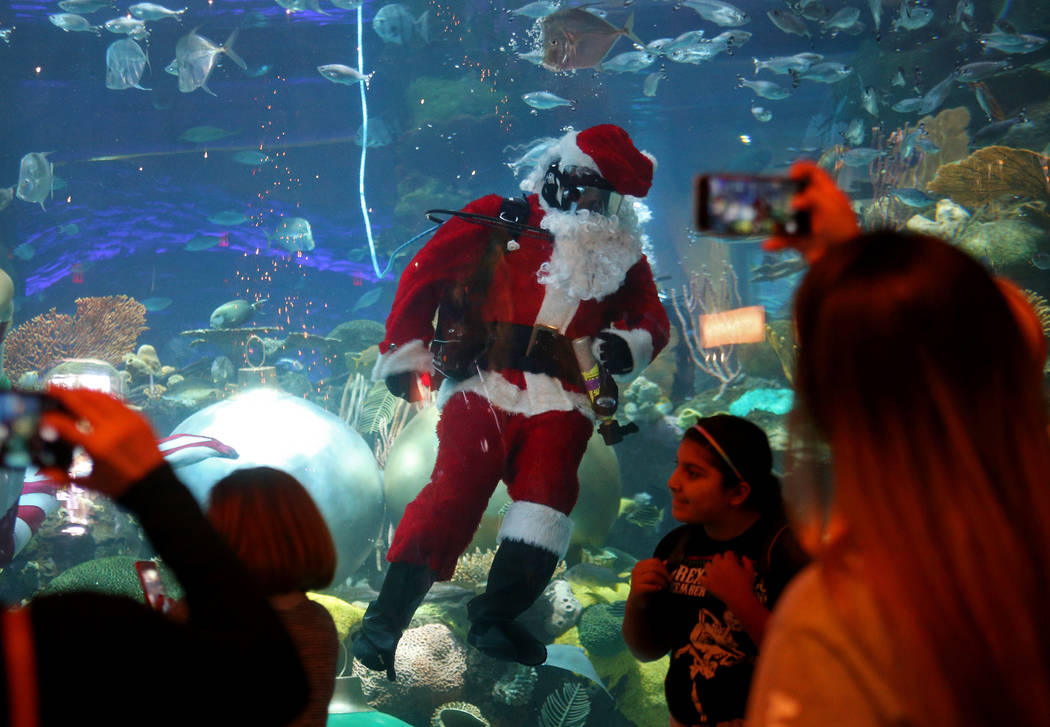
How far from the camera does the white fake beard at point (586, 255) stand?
2.54 m

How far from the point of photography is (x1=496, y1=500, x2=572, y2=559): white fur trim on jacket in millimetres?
2326

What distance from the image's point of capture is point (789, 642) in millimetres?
645

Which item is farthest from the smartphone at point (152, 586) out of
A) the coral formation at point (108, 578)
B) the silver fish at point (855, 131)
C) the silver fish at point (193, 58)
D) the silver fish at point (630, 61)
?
the silver fish at point (855, 131)

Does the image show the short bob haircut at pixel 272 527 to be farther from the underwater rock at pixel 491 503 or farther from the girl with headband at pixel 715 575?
the underwater rock at pixel 491 503

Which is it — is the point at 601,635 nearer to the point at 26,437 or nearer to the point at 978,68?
the point at 26,437

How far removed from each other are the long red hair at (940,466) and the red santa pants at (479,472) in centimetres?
176

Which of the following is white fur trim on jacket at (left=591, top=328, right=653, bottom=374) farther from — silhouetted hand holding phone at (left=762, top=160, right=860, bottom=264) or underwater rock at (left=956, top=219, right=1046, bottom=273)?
underwater rock at (left=956, top=219, right=1046, bottom=273)

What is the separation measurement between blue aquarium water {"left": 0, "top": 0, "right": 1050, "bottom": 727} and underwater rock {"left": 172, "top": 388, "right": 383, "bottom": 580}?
0.01 metres

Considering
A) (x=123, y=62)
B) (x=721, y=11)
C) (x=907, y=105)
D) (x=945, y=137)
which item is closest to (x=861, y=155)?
(x=907, y=105)

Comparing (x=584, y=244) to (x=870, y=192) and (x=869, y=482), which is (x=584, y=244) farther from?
(x=870, y=192)

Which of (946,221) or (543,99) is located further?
(543,99)

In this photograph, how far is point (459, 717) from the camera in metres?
2.70

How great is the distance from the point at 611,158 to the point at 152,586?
6.65 feet

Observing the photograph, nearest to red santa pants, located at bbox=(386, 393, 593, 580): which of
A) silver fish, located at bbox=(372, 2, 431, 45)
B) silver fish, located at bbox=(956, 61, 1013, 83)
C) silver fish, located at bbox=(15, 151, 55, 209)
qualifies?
silver fish, located at bbox=(15, 151, 55, 209)
